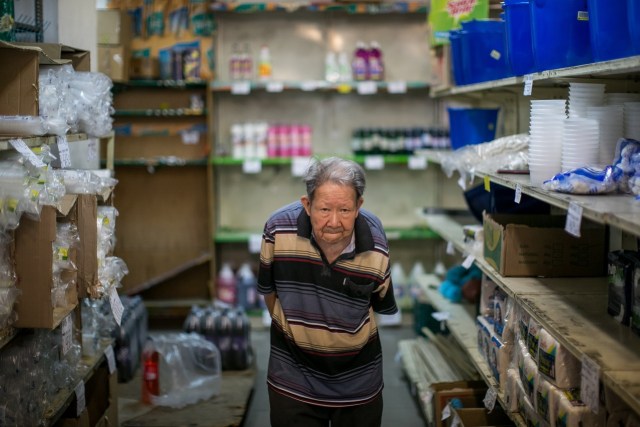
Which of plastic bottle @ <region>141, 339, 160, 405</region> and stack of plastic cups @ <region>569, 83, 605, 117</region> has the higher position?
stack of plastic cups @ <region>569, 83, 605, 117</region>

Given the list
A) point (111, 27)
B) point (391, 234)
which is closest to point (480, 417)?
point (391, 234)

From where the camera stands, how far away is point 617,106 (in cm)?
295

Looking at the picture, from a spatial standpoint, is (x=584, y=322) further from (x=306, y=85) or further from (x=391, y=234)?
(x=306, y=85)

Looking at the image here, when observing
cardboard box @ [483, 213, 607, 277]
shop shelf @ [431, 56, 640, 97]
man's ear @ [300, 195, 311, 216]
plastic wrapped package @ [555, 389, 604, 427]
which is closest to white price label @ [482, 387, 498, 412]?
cardboard box @ [483, 213, 607, 277]

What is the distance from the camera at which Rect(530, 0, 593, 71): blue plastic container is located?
9.96ft

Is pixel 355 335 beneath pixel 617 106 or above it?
beneath

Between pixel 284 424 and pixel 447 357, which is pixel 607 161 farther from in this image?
pixel 447 357

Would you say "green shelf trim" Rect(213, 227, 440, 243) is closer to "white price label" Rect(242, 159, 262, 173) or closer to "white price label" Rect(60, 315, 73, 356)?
"white price label" Rect(242, 159, 262, 173)

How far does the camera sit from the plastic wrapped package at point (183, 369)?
15.9 feet

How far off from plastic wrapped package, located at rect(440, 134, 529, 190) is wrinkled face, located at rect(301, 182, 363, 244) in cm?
117

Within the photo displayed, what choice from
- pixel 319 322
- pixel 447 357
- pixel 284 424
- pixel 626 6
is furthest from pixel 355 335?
pixel 447 357

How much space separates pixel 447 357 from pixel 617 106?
2583 mm

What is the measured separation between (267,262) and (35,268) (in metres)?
0.84

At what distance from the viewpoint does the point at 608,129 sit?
2.92 meters
